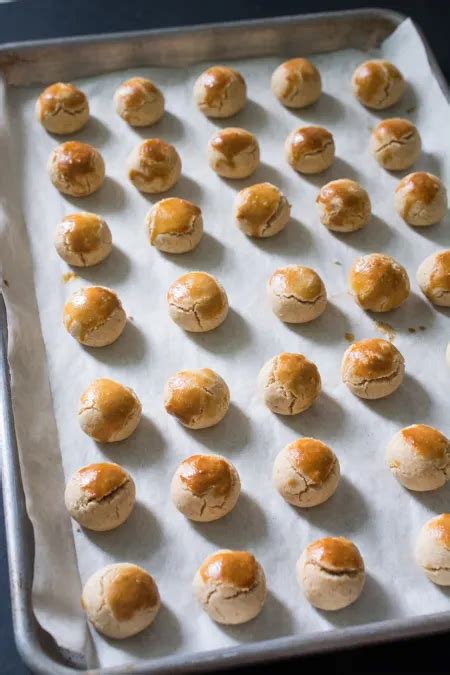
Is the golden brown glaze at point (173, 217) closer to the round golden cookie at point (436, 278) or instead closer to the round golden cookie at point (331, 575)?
the round golden cookie at point (436, 278)

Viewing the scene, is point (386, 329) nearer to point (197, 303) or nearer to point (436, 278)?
point (436, 278)

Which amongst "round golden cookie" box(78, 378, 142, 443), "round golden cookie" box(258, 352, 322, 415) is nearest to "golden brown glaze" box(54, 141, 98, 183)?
"round golden cookie" box(78, 378, 142, 443)

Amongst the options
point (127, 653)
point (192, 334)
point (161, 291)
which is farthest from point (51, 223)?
point (127, 653)

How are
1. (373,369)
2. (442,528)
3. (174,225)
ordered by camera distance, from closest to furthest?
(442,528)
(373,369)
(174,225)

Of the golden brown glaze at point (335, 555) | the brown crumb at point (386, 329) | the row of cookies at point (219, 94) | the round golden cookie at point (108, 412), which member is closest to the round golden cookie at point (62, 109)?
the row of cookies at point (219, 94)

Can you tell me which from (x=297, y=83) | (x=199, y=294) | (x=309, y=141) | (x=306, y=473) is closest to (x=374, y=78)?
(x=297, y=83)

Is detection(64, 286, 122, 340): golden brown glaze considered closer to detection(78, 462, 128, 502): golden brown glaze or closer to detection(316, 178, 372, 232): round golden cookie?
detection(78, 462, 128, 502): golden brown glaze
